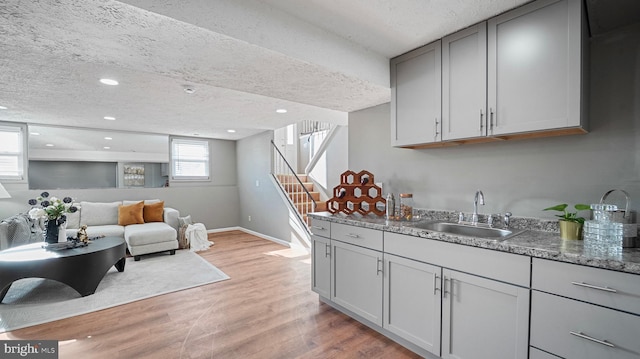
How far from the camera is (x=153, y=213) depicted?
17.1ft

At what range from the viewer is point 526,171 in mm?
1994

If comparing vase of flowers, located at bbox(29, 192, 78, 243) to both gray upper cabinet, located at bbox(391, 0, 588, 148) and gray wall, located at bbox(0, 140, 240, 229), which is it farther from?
gray upper cabinet, located at bbox(391, 0, 588, 148)

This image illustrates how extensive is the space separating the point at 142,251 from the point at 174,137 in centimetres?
281

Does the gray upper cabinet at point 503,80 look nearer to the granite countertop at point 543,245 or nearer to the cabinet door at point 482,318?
the granite countertop at point 543,245

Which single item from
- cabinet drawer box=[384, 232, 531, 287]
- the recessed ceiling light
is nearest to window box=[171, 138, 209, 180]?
the recessed ceiling light

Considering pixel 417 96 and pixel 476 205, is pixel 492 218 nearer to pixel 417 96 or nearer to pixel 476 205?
pixel 476 205

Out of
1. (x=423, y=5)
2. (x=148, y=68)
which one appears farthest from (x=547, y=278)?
(x=148, y=68)

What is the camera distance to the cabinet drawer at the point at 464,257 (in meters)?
1.47

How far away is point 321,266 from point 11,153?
5648 mm

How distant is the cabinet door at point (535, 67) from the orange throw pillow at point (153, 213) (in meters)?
5.43

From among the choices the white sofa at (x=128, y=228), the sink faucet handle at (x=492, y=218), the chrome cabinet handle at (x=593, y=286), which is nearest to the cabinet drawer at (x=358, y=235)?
the sink faucet handle at (x=492, y=218)

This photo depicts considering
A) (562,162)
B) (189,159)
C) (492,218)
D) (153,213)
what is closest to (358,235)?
(492,218)

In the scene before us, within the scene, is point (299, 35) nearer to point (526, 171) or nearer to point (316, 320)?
point (526, 171)

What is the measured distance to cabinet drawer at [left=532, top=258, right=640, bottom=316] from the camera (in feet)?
3.83
